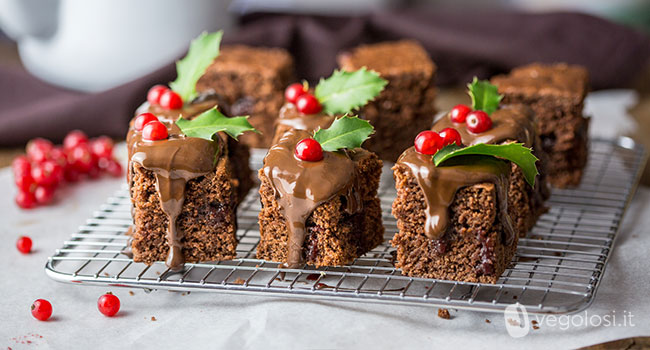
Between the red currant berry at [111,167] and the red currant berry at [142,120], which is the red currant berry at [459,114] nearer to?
the red currant berry at [142,120]

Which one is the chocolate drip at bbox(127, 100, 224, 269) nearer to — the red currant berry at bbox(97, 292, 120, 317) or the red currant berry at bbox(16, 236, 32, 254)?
the red currant berry at bbox(97, 292, 120, 317)

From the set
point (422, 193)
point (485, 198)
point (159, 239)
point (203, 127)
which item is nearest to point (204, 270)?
point (159, 239)

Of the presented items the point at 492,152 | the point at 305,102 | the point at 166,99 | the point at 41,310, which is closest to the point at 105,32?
the point at 166,99

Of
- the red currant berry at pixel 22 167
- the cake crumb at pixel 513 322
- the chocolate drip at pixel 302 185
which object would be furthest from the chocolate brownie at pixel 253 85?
the cake crumb at pixel 513 322

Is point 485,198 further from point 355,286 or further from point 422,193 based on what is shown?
point 355,286

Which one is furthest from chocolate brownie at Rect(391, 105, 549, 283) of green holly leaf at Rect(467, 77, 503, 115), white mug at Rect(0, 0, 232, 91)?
white mug at Rect(0, 0, 232, 91)

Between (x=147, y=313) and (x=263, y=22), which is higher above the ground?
(x=263, y=22)
